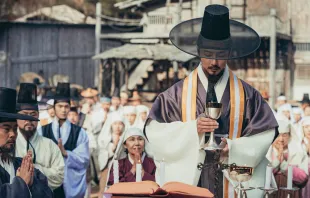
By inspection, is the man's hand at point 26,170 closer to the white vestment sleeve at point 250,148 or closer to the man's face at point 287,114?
the white vestment sleeve at point 250,148

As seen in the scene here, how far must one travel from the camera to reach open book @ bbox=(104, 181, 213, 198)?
5.87 meters

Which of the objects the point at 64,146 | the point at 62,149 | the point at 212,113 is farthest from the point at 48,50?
the point at 212,113

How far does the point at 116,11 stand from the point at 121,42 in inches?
73.1

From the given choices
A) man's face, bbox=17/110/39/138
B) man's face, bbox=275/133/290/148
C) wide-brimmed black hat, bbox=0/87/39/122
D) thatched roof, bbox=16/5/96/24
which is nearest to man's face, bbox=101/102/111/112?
man's face, bbox=275/133/290/148

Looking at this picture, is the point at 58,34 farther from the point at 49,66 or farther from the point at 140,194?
the point at 140,194

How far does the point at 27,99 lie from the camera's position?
11.7m

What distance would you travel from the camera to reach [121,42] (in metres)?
40.5

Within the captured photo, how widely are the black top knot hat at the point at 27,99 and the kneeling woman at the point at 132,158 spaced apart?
1.12m

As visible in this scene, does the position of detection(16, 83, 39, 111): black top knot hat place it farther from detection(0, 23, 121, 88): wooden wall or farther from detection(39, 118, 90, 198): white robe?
detection(0, 23, 121, 88): wooden wall

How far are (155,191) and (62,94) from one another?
354 inches

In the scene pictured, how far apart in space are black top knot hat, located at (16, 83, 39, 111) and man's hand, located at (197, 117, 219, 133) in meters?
3.76

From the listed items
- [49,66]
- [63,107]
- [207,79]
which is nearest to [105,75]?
[49,66]

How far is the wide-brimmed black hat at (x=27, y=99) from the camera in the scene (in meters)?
11.5

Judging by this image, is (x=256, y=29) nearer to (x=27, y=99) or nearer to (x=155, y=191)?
(x=27, y=99)
